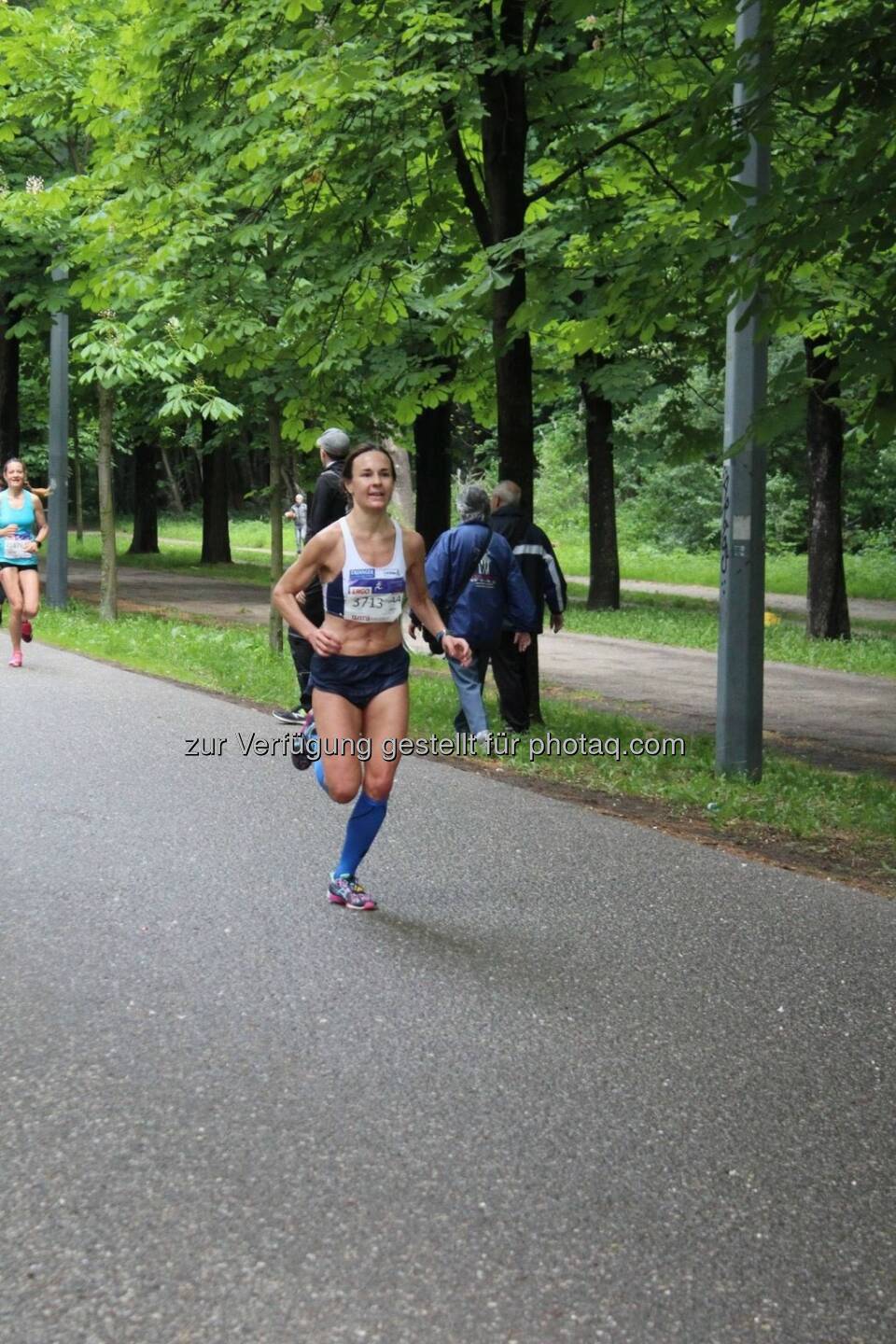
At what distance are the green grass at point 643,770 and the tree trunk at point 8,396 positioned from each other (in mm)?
11908

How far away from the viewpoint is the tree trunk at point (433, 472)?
87.1ft

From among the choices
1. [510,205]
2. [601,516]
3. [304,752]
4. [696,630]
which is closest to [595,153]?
[510,205]

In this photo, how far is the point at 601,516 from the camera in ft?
96.2

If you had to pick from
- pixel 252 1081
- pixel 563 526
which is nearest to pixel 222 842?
pixel 252 1081

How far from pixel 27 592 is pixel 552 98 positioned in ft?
22.9

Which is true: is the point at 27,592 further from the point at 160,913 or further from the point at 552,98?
the point at 160,913

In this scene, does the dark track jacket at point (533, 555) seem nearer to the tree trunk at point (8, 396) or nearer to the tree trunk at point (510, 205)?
the tree trunk at point (510, 205)

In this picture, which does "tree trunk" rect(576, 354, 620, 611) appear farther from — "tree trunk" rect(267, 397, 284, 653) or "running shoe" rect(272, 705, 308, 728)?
"running shoe" rect(272, 705, 308, 728)

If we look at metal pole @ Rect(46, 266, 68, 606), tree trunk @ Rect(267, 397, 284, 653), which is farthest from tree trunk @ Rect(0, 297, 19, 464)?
tree trunk @ Rect(267, 397, 284, 653)

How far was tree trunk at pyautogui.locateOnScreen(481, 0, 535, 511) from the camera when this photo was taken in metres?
13.2

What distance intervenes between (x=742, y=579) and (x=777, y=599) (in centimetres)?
2349

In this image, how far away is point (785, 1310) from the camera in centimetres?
367

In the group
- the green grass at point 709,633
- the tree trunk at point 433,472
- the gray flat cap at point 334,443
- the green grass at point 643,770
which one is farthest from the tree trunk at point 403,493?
the gray flat cap at point 334,443

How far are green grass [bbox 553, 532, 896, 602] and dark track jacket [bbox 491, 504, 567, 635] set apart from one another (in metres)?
21.9
